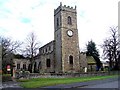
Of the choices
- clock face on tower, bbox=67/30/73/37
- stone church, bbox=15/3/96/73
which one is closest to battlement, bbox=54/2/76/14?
stone church, bbox=15/3/96/73

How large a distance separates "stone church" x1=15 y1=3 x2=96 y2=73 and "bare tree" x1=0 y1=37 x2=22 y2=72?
10377 mm

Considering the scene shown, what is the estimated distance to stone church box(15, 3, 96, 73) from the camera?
55250 mm

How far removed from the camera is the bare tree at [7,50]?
1750 inches

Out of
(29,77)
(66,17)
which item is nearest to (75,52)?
(66,17)

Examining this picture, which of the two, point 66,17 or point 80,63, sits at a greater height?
point 66,17

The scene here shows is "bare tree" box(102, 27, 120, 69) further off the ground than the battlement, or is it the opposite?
the battlement

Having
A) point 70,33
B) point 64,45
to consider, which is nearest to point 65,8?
point 70,33

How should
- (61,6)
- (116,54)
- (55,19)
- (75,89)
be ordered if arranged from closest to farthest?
(75,89)
(116,54)
(61,6)
(55,19)

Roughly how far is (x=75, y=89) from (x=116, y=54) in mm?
36712

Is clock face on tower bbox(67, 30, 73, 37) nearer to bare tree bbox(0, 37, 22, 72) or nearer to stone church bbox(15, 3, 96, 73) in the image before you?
stone church bbox(15, 3, 96, 73)

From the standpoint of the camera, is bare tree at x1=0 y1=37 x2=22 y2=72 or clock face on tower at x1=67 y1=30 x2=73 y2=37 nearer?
bare tree at x1=0 y1=37 x2=22 y2=72

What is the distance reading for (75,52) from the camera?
57094 millimetres

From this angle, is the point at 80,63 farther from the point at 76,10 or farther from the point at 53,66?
the point at 76,10

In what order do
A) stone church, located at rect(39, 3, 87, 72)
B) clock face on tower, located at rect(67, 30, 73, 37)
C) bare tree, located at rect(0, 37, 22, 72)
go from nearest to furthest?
bare tree, located at rect(0, 37, 22, 72), stone church, located at rect(39, 3, 87, 72), clock face on tower, located at rect(67, 30, 73, 37)
